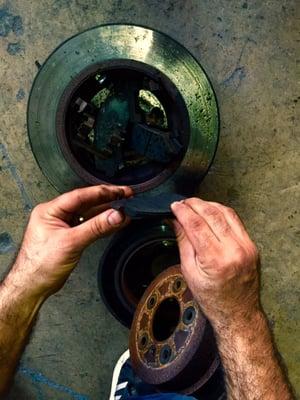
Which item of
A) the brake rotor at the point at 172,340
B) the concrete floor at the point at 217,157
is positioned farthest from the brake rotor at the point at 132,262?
the brake rotor at the point at 172,340

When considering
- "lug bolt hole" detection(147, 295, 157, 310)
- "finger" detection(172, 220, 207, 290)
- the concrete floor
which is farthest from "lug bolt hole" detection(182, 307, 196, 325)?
the concrete floor

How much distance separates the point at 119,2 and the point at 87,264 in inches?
30.4

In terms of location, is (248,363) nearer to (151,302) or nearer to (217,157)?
(151,302)

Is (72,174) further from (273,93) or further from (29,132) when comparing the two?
(273,93)

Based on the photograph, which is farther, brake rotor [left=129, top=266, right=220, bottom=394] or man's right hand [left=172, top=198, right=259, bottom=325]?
Result: brake rotor [left=129, top=266, right=220, bottom=394]

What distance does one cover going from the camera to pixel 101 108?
5.43 feet

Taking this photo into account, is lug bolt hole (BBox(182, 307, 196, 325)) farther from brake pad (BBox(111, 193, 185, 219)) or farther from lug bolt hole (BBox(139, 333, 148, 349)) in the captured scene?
brake pad (BBox(111, 193, 185, 219))

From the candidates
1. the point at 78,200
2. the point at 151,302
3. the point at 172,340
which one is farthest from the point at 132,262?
the point at 78,200

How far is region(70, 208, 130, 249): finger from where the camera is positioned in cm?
123

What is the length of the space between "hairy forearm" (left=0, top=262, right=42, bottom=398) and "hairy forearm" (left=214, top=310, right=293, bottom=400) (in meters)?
0.43

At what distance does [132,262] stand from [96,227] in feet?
1.81

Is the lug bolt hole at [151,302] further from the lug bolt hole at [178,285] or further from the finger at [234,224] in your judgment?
the finger at [234,224]

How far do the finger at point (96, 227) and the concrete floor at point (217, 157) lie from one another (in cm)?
52

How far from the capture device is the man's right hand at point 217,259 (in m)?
1.10
